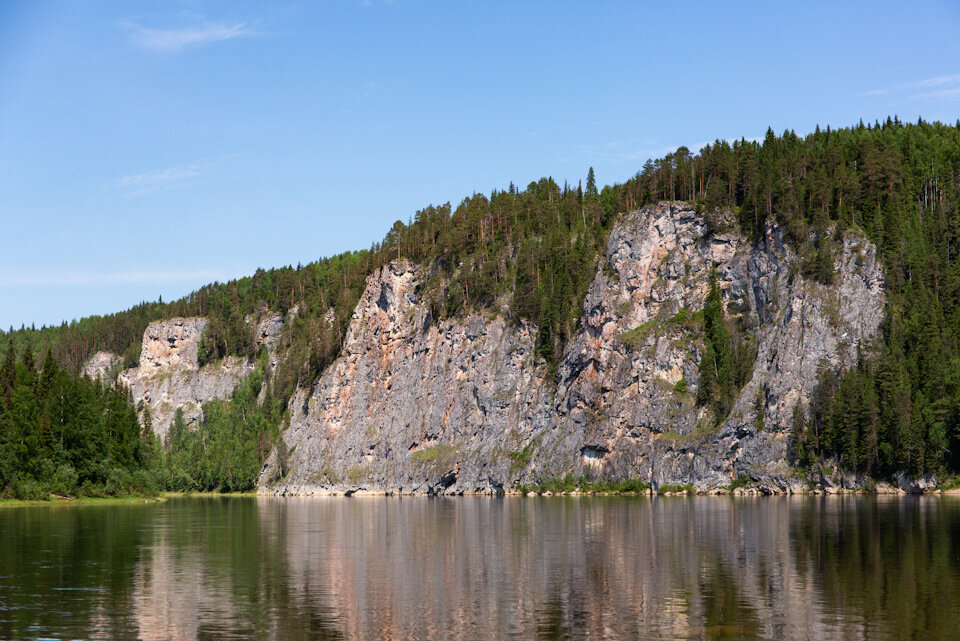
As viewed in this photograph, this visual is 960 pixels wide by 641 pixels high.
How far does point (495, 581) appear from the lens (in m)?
46.5

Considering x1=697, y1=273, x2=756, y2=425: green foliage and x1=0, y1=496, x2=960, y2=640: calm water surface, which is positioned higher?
x1=697, y1=273, x2=756, y2=425: green foliage

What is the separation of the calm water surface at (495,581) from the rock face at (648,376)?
68833mm

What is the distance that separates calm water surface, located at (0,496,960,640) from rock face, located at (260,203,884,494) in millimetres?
68833

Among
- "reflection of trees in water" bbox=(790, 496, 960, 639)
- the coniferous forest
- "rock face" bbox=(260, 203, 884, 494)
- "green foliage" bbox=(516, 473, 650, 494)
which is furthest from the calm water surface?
"green foliage" bbox=(516, 473, 650, 494)

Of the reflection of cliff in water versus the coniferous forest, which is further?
the coniferous forest

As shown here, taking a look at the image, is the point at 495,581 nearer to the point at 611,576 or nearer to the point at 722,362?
the point at 611,576

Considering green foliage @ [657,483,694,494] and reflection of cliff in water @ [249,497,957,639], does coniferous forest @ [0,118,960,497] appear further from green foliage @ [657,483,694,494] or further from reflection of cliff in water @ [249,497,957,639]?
reflection of cliff in water @ [249,497,957,639]

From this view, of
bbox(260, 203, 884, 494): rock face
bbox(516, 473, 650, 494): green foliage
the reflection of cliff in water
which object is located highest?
bbox(260, 203, 884, 494): rock face

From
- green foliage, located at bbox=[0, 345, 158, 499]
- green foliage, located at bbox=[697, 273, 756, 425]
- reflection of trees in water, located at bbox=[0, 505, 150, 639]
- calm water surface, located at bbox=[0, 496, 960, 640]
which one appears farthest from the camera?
green foliage, located at bbox=[697, 273, 756, 425]

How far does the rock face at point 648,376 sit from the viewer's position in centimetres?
15062

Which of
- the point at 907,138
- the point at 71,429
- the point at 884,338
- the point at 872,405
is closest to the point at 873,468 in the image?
the point at 872,405

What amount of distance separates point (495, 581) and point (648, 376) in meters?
125

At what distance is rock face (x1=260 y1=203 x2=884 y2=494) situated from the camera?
150625 mm

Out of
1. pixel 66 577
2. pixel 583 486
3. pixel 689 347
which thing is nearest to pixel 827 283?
pixel 689 347
